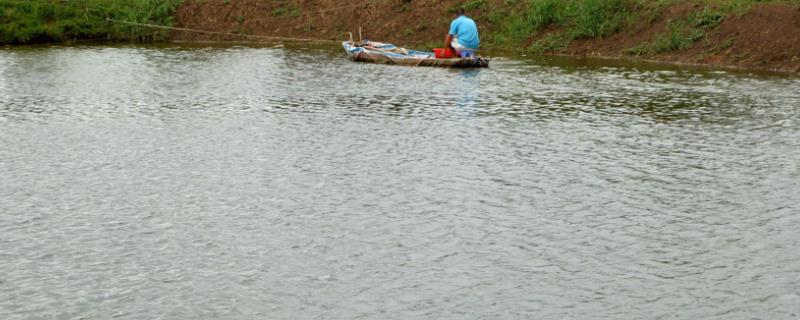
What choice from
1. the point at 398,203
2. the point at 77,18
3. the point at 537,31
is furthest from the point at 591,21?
the point at 398,203

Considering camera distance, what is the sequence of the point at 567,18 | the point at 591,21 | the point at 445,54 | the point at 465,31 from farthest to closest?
the point at 567,18 < the point at 591,21 < the point at 445,54 < the point at 465,31

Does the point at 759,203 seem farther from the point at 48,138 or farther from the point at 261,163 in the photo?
the point at 48,138

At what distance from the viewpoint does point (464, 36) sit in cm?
3112

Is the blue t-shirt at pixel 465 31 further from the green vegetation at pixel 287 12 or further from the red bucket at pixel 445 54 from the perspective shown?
the green vegetation at pixel 287 12

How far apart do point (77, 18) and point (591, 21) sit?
20.5 meters

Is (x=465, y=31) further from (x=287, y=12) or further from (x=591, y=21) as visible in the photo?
(x=287, y=12)

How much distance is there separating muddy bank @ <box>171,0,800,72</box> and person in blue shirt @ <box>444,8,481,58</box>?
509cm

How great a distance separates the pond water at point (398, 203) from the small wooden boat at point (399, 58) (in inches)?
201

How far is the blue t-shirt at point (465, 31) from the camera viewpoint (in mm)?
30984

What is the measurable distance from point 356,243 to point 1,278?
3.68m

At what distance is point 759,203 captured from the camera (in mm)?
13531

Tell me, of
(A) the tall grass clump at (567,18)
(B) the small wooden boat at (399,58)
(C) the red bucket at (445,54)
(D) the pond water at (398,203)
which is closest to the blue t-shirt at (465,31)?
(C) the red bucket at (445,54)

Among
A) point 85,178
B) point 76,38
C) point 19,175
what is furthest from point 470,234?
point 76,38

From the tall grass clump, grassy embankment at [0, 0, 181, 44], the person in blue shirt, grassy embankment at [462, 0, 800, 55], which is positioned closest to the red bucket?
the person in blue shirt
